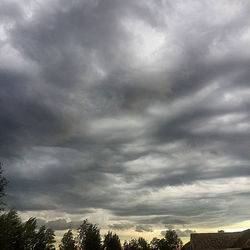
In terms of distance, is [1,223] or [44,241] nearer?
[1,223]

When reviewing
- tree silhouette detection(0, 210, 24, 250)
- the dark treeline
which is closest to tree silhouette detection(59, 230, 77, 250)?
the dark treeline

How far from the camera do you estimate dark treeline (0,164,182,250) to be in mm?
69400

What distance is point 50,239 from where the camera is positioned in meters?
112

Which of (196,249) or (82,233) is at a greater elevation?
(82,233)

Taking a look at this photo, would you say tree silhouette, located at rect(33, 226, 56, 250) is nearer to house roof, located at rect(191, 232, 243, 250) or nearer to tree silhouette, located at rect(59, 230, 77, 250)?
tree silhouette, located at rect(59, 230, 77, 250)

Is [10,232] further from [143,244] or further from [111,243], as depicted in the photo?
[143,244]

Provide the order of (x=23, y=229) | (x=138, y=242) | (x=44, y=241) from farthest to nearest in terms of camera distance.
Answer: (x=138, y=242), (x=44, y=241), (x=23, y=229)

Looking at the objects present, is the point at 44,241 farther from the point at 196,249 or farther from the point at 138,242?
the point at 138,242

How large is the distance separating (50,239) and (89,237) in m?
15.2

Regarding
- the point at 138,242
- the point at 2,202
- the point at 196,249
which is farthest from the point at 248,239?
the point at 138,242

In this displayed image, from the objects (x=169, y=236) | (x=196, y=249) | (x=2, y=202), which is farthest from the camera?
(x=169, y=236)

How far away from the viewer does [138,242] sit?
170750 millimetres

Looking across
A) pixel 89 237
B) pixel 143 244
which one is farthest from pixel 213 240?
pixel 143 244

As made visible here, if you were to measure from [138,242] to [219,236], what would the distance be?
96817 mm
